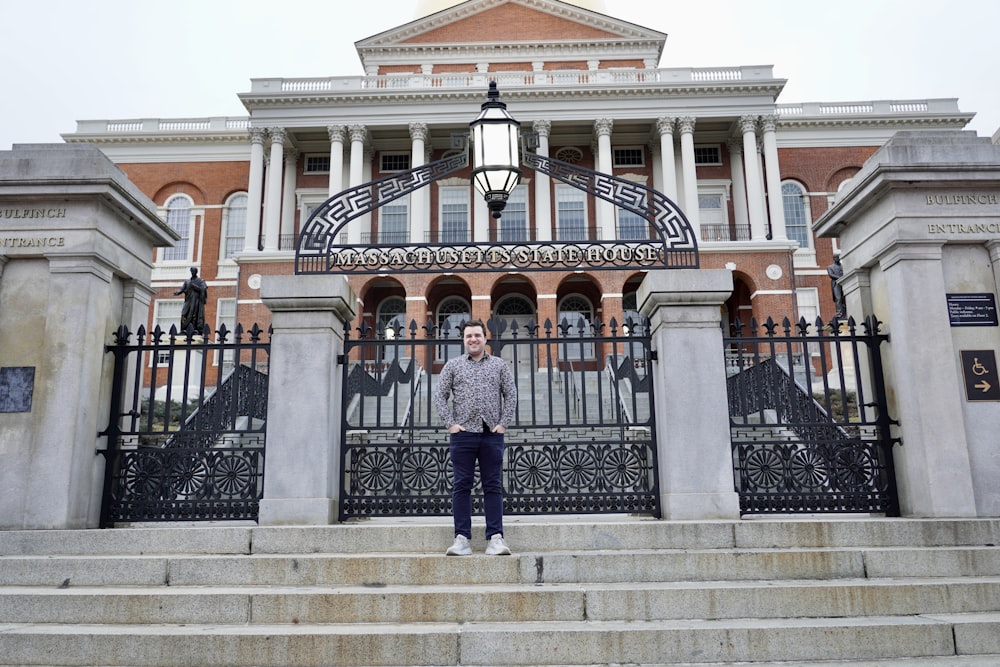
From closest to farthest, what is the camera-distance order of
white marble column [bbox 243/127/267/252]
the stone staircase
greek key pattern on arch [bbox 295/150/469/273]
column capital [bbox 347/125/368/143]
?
the stone staircase, greek key pattern on arch [bbox 295/150/469/273], white marble column [bbox 243/127/267/252], column capital [bbox 347/125/368/143]

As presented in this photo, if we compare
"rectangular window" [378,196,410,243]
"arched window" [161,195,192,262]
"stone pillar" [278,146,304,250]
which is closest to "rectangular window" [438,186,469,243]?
"rectangular window" [378,196,410,243]

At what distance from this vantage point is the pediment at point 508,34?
4438cm

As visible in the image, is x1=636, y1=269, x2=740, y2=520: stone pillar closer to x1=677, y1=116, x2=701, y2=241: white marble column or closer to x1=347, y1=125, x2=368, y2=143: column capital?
x1=677, y1=116, x2=701, y2=241: white marble column

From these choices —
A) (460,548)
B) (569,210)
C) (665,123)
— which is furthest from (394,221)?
(460,548)

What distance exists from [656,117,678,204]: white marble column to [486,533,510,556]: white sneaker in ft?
113

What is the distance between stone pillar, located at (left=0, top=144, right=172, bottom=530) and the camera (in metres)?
6.50

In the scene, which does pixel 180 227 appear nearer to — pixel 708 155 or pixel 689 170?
pixel 689 170

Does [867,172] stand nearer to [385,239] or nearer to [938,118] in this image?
[385,239]

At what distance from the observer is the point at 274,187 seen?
39281mm

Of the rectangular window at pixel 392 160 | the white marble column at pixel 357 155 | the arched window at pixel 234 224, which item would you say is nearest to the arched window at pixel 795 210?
the rectangular window at pixel 392 160

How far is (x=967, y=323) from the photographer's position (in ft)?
22.4

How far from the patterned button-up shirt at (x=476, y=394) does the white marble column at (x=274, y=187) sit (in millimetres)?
34737

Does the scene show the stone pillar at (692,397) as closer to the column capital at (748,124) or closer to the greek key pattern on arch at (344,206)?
the greek key pattern on arch at (344,206)

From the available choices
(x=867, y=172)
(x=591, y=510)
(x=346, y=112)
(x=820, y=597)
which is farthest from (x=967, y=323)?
(x=346, y=112)
